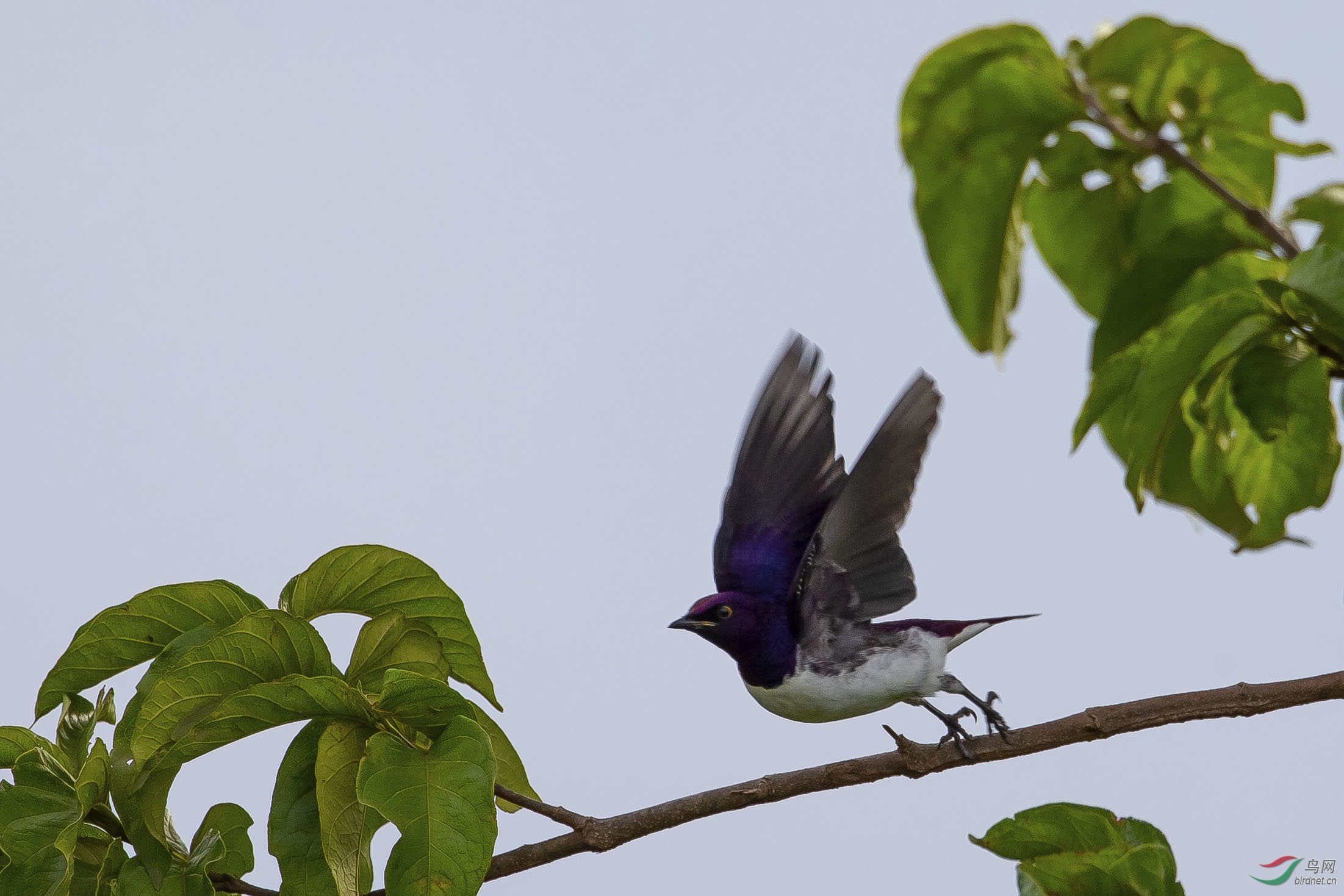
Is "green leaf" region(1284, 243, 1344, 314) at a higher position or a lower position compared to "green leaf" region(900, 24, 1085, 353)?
lower

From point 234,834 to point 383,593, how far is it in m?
0.26

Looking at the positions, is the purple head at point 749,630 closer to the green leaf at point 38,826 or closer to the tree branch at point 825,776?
the tree branch at point 825,776

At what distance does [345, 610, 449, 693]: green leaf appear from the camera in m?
0.92

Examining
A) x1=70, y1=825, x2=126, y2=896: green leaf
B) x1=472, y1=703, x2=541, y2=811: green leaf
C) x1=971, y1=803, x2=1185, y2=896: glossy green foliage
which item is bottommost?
x1=971, y1=803, x2=1185, y2=896: glossy green foliage

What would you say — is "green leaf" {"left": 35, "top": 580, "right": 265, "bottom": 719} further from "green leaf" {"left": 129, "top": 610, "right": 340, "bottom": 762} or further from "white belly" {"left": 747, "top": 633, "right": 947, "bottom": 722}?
"white belly" {"left": 747, "top": 633, "right": 947, "bottom": 722}

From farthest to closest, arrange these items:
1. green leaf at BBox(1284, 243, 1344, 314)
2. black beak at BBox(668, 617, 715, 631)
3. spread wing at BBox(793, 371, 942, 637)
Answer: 1. black beak at BBox(668, 617, 715, 631)
2. spread wing at BBox(793, 371, 942, 637)
3. green leaf at BBox(1284, 243, 1344, 314)

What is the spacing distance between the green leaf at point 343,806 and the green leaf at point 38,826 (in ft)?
0.58

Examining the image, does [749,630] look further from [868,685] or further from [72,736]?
[72,736]

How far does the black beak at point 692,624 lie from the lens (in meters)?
1.43

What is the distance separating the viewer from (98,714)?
40.2 inches

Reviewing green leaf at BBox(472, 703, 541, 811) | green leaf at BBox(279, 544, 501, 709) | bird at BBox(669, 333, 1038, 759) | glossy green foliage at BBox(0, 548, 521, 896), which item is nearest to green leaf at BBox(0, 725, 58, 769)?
glossy green foliage at BBox(0, 548, 521, 896)

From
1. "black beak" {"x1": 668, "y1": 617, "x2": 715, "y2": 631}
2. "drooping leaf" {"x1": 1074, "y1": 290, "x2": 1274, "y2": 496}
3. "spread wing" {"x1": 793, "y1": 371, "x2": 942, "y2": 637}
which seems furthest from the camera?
"black beak" {"x1": 668, "y1": 617, "x2": 715, "y2": 631}

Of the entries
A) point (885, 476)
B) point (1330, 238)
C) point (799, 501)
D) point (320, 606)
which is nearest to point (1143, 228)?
point (1330, 238)

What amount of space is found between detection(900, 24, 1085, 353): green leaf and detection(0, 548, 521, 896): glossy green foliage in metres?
0.51
